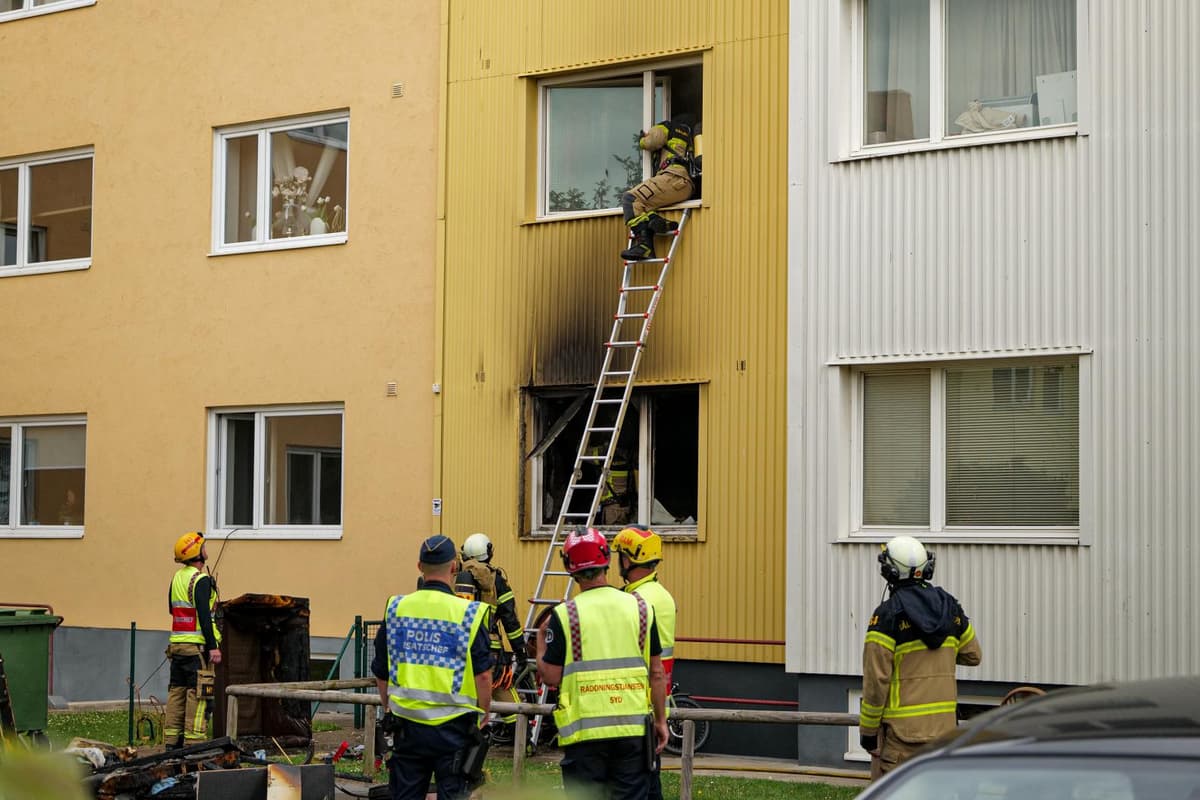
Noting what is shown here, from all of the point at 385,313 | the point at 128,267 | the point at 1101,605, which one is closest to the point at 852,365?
the point at 1101,605

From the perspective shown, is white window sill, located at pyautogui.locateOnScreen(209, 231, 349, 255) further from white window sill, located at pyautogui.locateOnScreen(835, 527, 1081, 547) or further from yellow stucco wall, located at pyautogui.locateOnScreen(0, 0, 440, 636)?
white window sill, located at pyautogui.locateOnScreen(835, 527, 1081, 547)

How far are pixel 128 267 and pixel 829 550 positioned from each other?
9.61m

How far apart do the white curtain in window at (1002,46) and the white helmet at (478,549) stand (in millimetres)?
5346

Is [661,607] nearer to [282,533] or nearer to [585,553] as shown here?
[585,553]

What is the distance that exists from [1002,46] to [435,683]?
7736 mm

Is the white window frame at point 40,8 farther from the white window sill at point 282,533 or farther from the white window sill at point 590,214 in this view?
the white window sill at point 590,214

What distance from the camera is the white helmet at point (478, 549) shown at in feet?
46.0

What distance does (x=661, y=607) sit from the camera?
8273 mm

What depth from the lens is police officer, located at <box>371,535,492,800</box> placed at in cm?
785

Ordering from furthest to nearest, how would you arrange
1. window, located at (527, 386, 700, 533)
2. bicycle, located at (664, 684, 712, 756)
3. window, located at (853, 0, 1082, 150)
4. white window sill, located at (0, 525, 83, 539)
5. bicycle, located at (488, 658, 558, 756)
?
white window sill, located at (0, 525, 83, 539) → window, located at (527, 386, 700, 533) → bicycle, located at (488, 658, 558, 756) → bicycle, located at (664, 684, 712, 756) → window, located at (853, 0, 1082, 150)

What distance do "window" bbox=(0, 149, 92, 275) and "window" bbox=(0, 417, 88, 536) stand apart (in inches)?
77.4

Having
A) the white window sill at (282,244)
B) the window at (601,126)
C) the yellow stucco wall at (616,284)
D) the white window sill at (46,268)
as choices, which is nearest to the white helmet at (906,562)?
the yellow stucco wall at (616,284)

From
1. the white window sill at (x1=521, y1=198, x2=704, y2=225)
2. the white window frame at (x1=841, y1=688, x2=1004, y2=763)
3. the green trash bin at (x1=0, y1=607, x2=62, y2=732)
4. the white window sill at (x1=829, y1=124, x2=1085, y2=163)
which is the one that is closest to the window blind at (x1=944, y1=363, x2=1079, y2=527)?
the white window frame at (x1=841, y1=688, x2=1004, y2=763)

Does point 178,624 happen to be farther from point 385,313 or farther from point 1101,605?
point 1101,605
